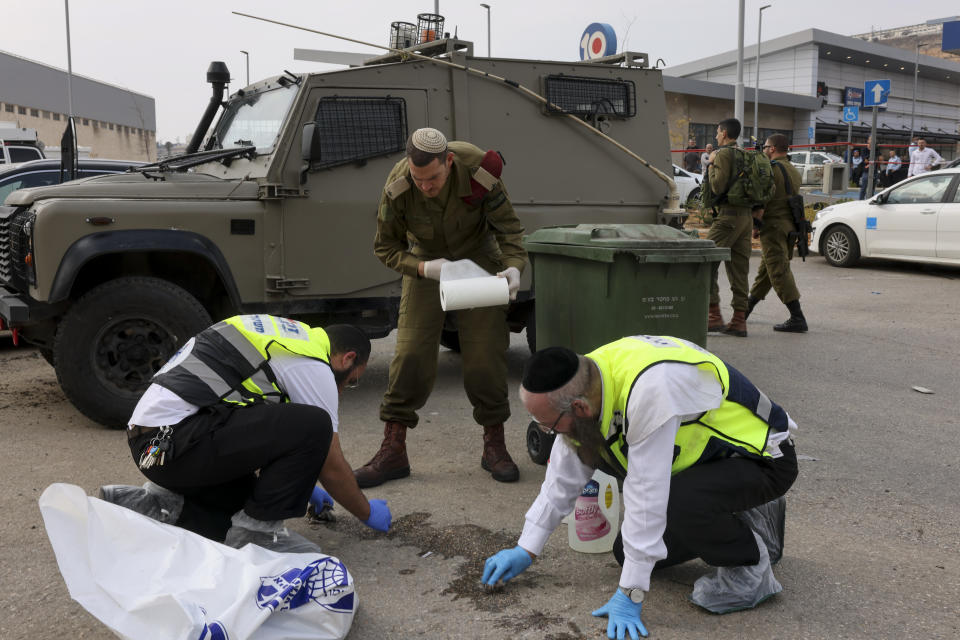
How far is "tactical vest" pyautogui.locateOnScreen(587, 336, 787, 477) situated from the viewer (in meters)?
2.63

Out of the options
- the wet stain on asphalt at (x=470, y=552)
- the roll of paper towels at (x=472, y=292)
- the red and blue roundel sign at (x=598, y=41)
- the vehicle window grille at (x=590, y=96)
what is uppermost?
Result: the red and blue roundel sign at (x=598, y=41)

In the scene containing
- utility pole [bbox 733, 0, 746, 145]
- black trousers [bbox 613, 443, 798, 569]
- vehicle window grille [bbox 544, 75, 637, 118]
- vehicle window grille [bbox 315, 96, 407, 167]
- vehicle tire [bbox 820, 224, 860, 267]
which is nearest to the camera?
black trousers [bbox 613, 443, 798, 569]

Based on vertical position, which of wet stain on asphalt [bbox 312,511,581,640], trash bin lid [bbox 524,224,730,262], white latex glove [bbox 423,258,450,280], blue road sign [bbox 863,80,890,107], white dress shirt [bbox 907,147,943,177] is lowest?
wet stain on asphalt [bbox 312,511,581,640]

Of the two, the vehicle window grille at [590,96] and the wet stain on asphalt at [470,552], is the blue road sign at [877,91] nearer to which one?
the vehicle window grille at [590,96]

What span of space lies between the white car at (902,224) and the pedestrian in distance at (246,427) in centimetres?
1020

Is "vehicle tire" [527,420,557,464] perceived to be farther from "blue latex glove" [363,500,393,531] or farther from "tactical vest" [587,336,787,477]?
"tactical vest" [587,336,787,477]

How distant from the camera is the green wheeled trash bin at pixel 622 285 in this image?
176 inches

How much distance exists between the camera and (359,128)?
5555 millimetres

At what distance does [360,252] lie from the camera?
5523mm

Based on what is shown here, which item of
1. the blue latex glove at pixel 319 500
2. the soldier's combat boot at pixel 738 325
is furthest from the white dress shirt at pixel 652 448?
the soldier's combat boot at pixel 738 325

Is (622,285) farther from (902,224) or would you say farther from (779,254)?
(902,224)

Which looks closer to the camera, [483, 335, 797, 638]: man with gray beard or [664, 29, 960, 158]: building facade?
[483, 335, 797, 638]: man with gray beard

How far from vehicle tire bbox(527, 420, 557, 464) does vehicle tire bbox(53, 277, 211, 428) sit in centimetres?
212

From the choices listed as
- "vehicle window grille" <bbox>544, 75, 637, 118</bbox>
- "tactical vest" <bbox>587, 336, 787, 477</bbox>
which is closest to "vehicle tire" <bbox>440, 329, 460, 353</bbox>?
"vehicle window grille" <bbox>544, 75, 637, 118</bbox>
